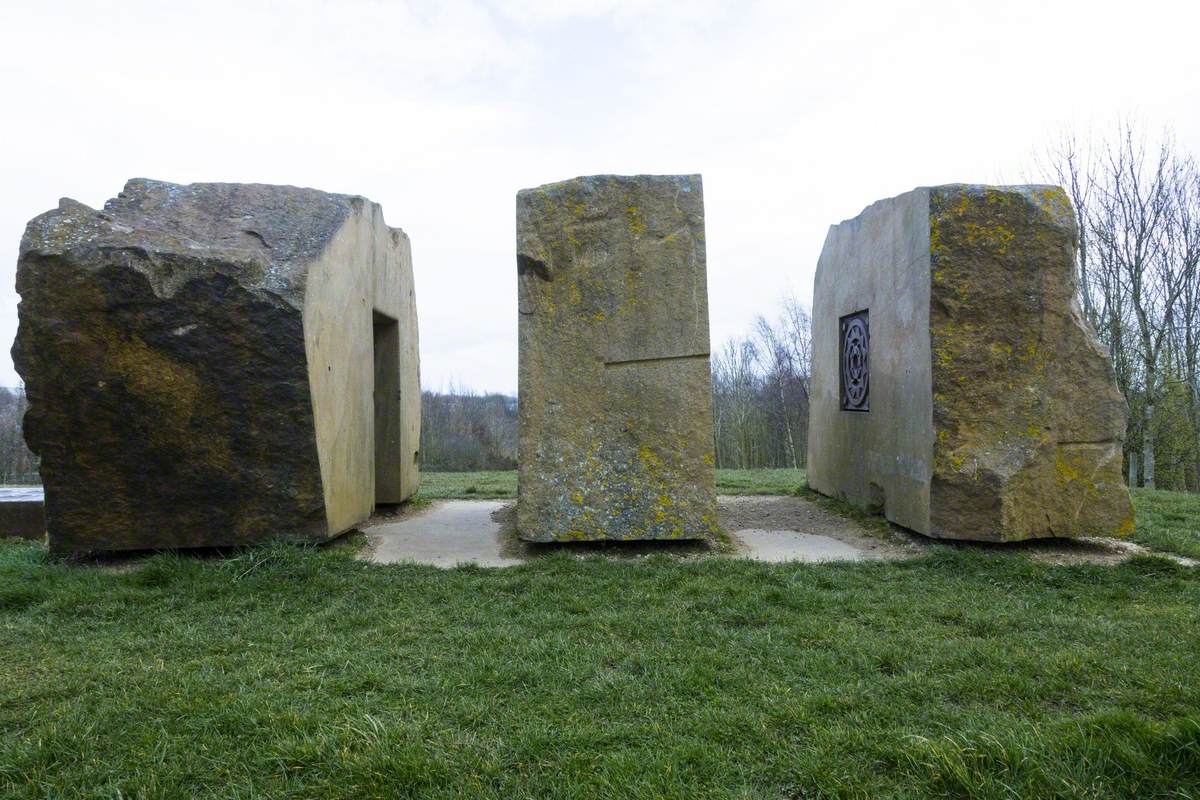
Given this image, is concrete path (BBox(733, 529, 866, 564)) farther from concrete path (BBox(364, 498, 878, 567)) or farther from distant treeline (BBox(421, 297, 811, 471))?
distant treeline (BBox(421, 297, 811, 471))

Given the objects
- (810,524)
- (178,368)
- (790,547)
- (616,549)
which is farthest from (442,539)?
(810,524)

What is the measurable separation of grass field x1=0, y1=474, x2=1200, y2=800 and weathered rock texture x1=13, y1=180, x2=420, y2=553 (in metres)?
0.31

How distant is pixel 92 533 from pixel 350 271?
2173 mm

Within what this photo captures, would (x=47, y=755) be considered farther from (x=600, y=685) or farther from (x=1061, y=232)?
(x=1061, y=232)

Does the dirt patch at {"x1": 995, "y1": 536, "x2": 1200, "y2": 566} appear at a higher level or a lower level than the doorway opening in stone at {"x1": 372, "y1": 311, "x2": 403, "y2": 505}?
lower

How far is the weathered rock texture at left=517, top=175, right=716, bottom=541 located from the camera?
5004mm

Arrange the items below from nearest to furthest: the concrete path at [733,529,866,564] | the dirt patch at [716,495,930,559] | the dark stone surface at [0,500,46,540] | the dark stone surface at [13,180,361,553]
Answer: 1. the dark stone surface at [13,180,361,553]
2. the concrete path at [733,529,866,564]
3. the dirt patch at [716,495,930,559]
4. the dark stone surface at [0,500,46,540]

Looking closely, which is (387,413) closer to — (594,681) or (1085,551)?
(594,681)

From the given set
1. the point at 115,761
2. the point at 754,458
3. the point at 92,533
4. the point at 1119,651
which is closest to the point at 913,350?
the point at 1119,651

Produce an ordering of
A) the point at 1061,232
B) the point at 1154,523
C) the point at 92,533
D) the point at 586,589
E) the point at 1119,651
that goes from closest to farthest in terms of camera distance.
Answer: the point at 1119,651 → the point at 586,589 → the point at 92,533 → the point at 1061,232 → the point at 1154,523

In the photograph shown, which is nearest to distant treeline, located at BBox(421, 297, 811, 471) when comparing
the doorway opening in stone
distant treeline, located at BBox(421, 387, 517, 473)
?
distant treeline, located at BBox(421, 387, 517, 473)

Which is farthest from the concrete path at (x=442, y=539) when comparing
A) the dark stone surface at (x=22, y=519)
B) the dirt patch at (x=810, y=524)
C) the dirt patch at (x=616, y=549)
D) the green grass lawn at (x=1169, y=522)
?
the green grass lawn at (x=1169, y=522)

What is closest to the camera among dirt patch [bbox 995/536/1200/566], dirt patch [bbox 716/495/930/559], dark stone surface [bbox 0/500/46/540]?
dirt patch [bbox 995/536/1200/566]

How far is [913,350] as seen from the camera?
5324 mm
